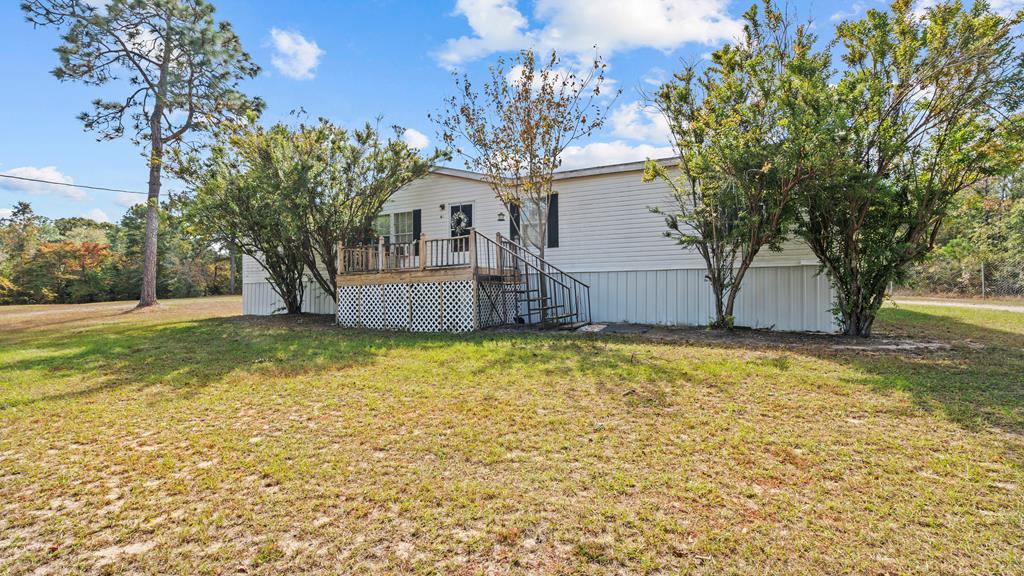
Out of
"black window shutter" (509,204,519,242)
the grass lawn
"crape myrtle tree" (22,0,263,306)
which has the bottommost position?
the grass lawn

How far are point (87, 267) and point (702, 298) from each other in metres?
34.5

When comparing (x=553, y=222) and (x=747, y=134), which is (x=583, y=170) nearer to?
(x=553, y=222)

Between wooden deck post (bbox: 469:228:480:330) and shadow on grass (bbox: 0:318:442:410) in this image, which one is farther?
wooden deck post (bbox: 469:228:480:330)

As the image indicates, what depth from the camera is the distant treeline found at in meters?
26.4

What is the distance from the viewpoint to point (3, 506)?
2.52m

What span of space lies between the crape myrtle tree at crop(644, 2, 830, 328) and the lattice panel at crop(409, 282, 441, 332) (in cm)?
505

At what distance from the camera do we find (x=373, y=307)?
33.6 ft

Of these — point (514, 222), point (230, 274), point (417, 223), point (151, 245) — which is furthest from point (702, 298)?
point (230, 274)

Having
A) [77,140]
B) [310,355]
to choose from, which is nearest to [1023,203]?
[310,355]

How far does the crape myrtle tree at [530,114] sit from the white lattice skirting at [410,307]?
9.23 feet

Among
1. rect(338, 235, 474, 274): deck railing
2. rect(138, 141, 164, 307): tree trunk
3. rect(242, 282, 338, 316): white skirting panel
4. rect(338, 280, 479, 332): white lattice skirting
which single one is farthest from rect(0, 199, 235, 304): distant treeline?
rect(338, 280, 479, 332): white lattice skirting

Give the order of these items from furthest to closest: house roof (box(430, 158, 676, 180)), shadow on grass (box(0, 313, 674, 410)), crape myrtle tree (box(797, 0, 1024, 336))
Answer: house roof (box(430, 158, 676, 180)) < crape myrtle tree (box(797, 0, 1024, 336)) < shadow on grass (box(0, 313, 674, 410))

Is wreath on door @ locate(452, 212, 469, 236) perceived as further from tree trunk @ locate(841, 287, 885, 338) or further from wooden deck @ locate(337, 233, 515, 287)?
tree trunk @ locate(841, 287, 885, 338)

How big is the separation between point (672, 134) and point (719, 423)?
6.88 metres
